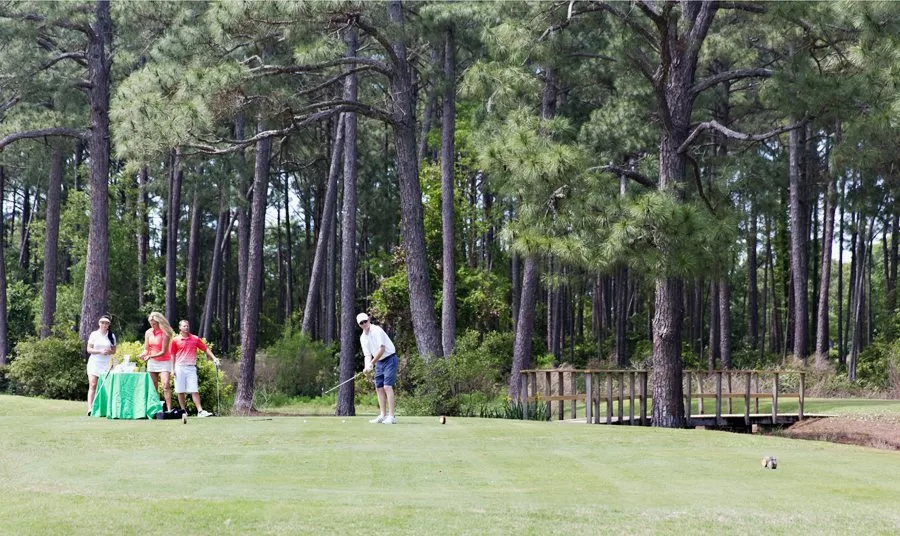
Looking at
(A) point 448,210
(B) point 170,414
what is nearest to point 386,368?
(B) point 170,414

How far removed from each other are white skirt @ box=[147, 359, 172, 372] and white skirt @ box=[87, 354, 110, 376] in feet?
5.04

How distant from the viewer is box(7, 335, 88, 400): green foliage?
25.1 metres

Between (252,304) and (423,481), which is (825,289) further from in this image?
(423,481)

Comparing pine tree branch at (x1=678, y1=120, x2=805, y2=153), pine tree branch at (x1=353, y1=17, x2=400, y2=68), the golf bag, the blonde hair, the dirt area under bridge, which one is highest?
pine tree branch at (x1=353, y1=17, x2=400, y2=68)

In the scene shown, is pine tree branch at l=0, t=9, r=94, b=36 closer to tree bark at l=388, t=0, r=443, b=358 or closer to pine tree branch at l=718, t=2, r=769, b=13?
tree bark at l=388, t=0, r=443, b=358

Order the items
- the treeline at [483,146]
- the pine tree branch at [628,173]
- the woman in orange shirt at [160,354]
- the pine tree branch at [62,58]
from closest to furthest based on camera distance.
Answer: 1. the woman in orange shirt at [160,354]
2. the treeline at [483,146]
3. the pine tree branch at [628,173]
4. the pine tree branch at [62,58]

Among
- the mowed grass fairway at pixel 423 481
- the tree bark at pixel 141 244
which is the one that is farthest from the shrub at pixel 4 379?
the mowed grass fairway at pixel 423 481

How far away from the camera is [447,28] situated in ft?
97.7

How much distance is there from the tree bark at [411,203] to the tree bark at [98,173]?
8653 millimetres

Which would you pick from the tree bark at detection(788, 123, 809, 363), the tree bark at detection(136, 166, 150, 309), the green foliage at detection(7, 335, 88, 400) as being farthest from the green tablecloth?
the tree bark at detection(136, 166, 150, 309)

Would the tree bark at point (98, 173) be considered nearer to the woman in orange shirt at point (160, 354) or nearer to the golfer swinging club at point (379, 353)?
the woman in orange shirt at point (160, 354)

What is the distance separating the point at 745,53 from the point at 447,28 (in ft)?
31.6

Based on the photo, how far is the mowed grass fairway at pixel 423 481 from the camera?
824cm

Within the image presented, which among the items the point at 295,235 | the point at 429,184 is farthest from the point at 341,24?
the point at 295,235
